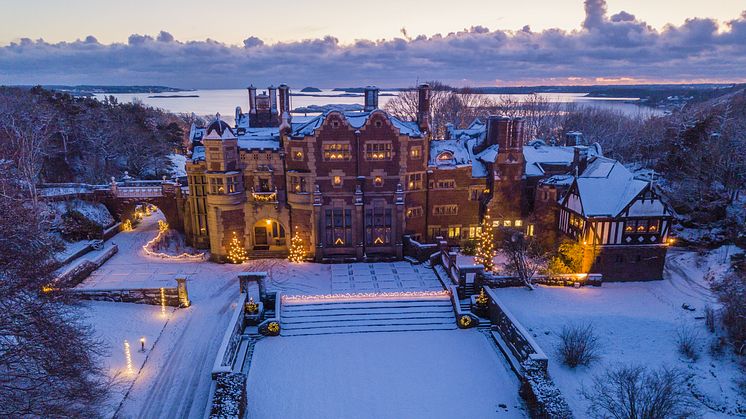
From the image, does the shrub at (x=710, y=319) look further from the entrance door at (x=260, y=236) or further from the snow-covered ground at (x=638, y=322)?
the entrance door at (x=260, y=236)

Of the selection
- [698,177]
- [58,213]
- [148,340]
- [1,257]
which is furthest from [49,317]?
[698,177]

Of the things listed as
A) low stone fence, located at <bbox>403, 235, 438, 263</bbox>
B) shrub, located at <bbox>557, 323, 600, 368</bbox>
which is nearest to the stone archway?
low stone fence, located at <bbox>403, 235, 438, 263</bbox>

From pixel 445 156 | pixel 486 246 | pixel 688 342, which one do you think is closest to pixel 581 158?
pixel 486 246

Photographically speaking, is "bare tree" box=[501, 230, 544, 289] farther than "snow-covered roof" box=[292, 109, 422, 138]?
No

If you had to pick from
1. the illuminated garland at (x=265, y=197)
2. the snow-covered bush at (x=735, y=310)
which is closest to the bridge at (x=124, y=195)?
the illuminated garland at (x=265, y=197)

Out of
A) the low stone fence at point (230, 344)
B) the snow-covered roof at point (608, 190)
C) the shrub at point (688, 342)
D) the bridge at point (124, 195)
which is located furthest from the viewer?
the bridge at point (124, 195)

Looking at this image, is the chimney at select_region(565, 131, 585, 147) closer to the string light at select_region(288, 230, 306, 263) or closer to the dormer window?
the dormer window
